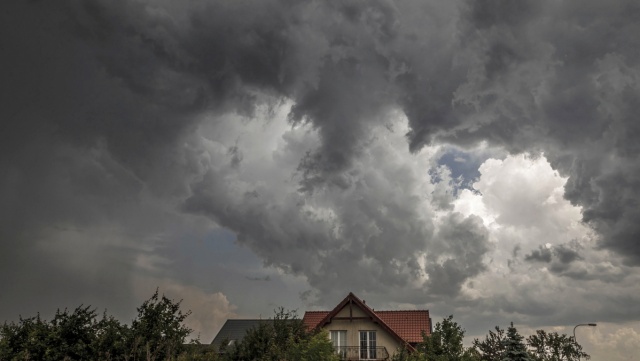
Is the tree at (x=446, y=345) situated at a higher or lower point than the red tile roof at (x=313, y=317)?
lower

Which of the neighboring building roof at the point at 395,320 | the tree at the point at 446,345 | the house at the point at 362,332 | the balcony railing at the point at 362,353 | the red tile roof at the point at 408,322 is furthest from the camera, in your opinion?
the red tile roof at the point at 408,322

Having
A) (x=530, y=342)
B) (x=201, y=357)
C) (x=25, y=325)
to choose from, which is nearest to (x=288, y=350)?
(x=201, y=357)

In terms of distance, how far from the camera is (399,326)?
46.5 meters

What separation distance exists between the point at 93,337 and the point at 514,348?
92.4 feet

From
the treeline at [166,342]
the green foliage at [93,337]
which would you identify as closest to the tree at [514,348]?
the treeline at [166,342]

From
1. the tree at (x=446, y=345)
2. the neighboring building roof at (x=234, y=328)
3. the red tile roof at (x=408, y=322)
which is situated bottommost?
the tree at (x=446, y=345)

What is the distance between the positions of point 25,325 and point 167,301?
A: 13376 millimetres

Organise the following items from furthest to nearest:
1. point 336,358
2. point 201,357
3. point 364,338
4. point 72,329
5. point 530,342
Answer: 1. point 530,342
2. point 364,338
3. point 72,329
4. point 336,358
5. point 201,357

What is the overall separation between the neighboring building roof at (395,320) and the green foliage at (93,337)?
16.3m

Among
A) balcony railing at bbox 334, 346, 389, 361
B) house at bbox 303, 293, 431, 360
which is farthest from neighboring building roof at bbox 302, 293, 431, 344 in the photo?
balcony railing at bbox 334, 346, 389, 361

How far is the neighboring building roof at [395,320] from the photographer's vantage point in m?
43.8

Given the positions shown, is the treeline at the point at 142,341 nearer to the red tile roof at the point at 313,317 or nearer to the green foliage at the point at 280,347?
the green foliage at the point at 280,347

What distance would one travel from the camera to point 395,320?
47.4 m

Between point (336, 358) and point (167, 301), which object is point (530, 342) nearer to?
point (336, 358)
